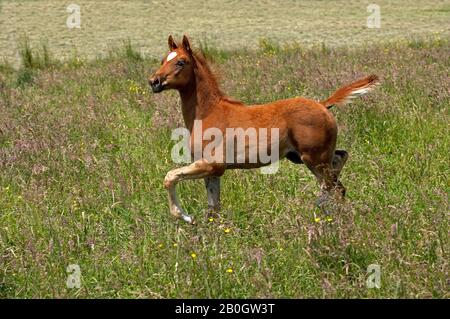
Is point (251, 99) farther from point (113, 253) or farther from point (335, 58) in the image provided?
point (113, 253)

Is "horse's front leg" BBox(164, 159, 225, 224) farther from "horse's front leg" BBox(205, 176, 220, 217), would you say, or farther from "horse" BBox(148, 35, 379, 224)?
Answer: "horse's front leg" BBox(205, 176, 220, 217)

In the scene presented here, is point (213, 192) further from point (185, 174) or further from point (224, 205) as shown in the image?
point (185, 174)

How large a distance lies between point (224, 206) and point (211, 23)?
65.6ft

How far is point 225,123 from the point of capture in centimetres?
529

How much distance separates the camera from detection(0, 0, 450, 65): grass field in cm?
1956

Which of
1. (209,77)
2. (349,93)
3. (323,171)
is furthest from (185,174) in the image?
(349,93)

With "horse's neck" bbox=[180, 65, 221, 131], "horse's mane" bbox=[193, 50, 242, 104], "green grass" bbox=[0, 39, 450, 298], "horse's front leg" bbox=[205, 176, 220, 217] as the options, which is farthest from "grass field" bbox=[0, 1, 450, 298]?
"horse's neck" bbox=[180, 65, 221, 131]

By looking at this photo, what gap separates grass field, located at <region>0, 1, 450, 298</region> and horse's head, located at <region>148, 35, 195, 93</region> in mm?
391

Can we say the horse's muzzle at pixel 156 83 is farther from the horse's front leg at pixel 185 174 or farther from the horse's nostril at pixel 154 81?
the horse's front leg at pixel 185 174

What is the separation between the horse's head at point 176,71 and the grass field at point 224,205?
1.28 feet


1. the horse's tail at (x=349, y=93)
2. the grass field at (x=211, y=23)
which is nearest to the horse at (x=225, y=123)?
the horse's tail at (x=349, y=93)

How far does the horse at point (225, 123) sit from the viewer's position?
204 inches
